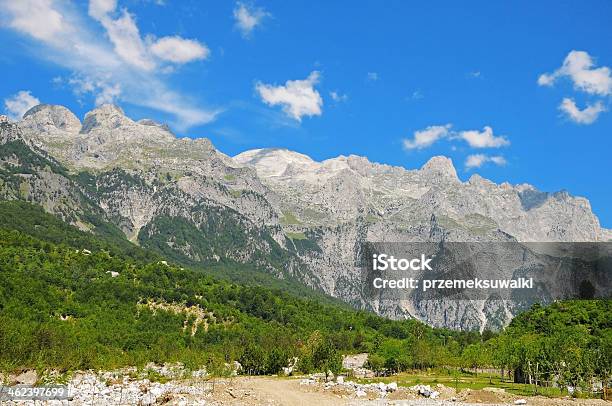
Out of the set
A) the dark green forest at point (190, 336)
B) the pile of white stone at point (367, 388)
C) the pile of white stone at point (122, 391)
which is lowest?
the pile of white stone at point (122, 391)

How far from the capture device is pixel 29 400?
200ft

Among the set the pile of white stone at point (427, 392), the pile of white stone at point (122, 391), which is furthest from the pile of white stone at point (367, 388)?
the pile of white stone at point (122, 391)

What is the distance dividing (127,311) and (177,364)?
4799cm

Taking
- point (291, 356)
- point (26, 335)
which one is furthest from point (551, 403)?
point (26, 335)

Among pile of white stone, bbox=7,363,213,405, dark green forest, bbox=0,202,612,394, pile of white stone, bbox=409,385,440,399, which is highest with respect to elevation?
dark green forest, bbox=0,202,612,394

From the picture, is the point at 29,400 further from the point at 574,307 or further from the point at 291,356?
the point at 574,307

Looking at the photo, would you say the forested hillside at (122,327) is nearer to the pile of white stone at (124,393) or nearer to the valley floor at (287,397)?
the pile of white stone at (124,393)

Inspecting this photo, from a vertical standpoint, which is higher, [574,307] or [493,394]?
[574,307]

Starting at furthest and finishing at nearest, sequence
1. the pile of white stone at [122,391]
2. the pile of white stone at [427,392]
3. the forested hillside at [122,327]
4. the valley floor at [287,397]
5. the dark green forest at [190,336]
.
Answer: the forested hillside at [122,327] < the dark green forest at [190,336] < the pile of white stone at [427,392] < the valley floor at [287,397] < the pile of white stone at [122,391]

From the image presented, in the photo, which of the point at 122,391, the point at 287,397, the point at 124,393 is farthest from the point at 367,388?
the point at 122,391

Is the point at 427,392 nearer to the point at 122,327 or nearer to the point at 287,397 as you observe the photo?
the point at 287,397

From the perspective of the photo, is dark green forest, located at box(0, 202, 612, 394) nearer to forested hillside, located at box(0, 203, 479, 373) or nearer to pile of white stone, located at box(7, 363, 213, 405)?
forested hillside, located at box(0, 203, 479, 373)

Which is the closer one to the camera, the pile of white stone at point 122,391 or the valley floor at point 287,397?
the pile of white stone at point 122,391

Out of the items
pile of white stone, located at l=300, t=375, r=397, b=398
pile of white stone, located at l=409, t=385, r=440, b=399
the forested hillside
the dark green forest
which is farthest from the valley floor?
the forested hillside
